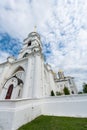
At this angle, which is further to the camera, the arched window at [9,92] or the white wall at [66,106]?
the arched window at [9,92]

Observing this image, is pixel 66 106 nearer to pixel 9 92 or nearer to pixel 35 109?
pixel 35 109

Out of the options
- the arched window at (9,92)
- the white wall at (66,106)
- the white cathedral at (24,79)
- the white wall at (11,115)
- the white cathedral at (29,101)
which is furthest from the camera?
the arched window at (9,92)

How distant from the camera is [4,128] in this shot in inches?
205

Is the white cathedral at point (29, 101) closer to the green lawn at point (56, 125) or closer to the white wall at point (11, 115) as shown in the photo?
the white wall at point (11, 115)

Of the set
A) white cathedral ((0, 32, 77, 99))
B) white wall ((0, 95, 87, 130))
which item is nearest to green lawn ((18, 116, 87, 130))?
white wall ((0, 95, 87, 130))

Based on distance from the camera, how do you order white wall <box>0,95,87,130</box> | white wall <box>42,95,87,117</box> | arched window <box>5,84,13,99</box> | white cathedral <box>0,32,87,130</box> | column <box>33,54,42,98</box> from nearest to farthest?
white wall <box>0,95,87,130</box>, white cathedral <box>0,32,87,130</box>, white wall <box>42,95,87,117</box>, column <box>33,54,42,98</box>, arched window <box>5,84,13,99</box>

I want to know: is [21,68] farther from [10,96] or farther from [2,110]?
Result: [2,110]

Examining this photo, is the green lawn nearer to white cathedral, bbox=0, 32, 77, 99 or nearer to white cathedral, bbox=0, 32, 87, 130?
white cathedral, bbox=0, 32, 87, 130

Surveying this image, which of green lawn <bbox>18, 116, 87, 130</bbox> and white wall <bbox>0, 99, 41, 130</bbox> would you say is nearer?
white wall <bbox>0, 99, 41, 130</bbox>

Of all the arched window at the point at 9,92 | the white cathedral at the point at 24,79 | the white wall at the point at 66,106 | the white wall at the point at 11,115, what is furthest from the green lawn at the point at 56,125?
the arched window at the point at 9,92

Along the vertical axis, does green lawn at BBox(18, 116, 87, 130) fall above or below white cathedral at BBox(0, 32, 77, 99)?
below

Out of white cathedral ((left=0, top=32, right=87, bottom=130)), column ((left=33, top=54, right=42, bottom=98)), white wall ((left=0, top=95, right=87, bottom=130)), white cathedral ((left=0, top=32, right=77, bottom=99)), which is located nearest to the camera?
white wall ((left=0, top=95, right=87, bottom=130))

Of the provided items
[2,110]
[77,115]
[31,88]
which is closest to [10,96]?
[31,88]

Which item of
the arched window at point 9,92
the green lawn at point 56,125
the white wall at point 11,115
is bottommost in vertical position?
the green lawn at point 56,125
